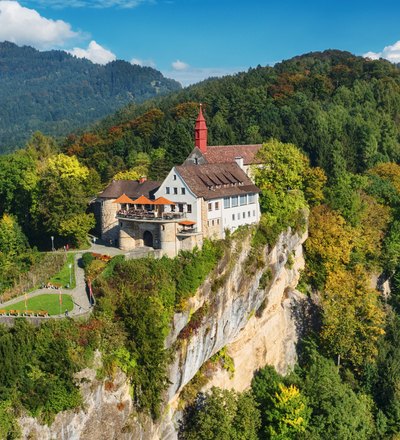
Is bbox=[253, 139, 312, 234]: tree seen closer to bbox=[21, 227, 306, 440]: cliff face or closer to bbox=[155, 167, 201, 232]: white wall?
bbox=[21, 227, 306, 440]: cliff face

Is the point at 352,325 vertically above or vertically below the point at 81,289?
below

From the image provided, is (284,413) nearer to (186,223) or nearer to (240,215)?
(186,223)

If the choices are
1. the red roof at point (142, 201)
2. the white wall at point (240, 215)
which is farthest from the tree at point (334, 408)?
the red roof at point (142, 201)

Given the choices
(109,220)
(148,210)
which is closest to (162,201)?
(148,210)

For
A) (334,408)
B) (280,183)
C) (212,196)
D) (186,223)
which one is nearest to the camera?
(334,408)

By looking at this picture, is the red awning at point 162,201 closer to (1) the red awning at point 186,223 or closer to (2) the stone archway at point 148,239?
(1) the red awning at point 186,223

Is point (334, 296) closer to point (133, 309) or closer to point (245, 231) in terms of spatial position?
point (245, 231)
